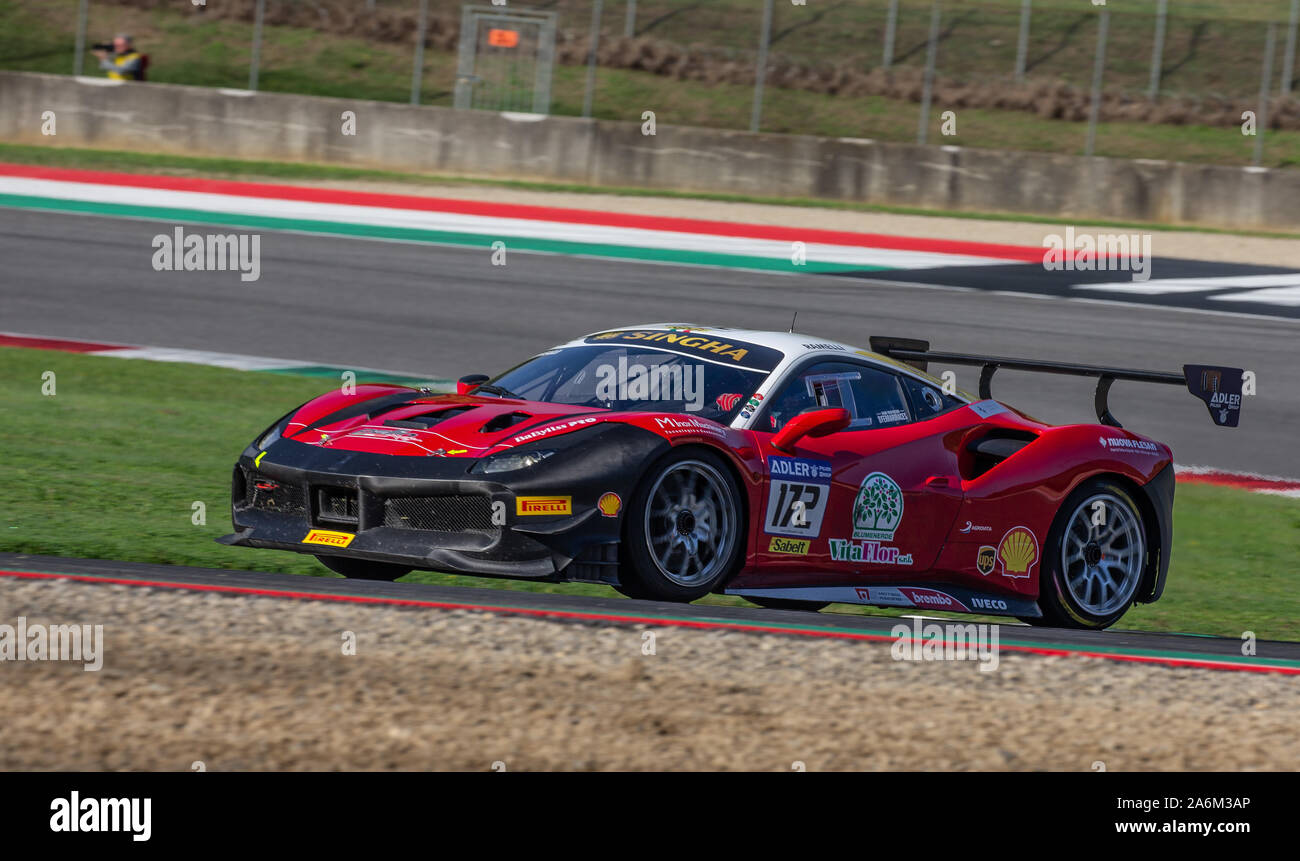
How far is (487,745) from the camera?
19.2 ft

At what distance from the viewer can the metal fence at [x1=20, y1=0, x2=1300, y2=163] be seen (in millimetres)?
32656

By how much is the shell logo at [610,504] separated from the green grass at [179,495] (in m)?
1.23

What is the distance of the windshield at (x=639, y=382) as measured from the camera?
8.54 meters

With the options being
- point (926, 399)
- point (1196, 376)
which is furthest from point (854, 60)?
point (926, 399)

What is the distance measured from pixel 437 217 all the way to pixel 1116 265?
28.1 feet

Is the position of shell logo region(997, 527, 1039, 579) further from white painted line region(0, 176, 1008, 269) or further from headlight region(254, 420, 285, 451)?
white painted line region(0, 176, 1008, 269)

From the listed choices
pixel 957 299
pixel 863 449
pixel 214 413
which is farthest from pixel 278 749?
pixel 957 299

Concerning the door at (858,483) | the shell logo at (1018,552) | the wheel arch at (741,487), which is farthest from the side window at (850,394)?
the shell logo at (1018,552)

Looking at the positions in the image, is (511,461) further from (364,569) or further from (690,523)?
(364,569)

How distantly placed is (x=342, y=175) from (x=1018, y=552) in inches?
788

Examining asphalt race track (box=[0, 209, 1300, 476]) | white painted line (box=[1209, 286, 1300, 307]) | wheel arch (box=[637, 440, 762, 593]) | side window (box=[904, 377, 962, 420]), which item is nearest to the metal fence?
white painted line (box=[1209, 286, 1300, 307])

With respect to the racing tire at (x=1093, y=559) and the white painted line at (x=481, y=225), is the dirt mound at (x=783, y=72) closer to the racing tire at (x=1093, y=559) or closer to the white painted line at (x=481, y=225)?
the white painted line at (x=481, y=225)

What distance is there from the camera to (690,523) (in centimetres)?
804

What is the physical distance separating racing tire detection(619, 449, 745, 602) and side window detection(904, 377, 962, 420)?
4.79ft
